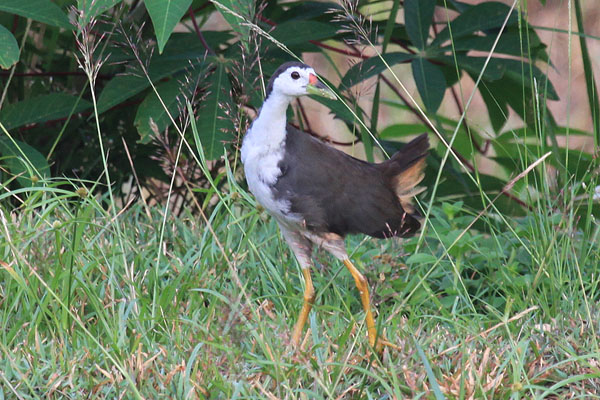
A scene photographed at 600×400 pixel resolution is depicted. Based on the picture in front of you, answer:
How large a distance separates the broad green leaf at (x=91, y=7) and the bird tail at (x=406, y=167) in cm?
103

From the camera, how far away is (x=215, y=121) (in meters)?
3.28

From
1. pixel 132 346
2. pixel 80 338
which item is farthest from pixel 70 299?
pixel 132 346

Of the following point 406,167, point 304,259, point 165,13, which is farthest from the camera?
point 406,167

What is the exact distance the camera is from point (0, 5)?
10.2ft

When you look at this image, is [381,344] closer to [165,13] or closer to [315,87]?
[315,87]

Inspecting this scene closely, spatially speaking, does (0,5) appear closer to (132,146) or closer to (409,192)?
(132,146)

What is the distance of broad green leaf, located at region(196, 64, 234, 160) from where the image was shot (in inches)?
126

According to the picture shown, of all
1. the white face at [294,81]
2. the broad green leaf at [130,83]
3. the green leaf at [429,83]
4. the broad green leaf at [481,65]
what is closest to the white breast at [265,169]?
the white face at [294,81]

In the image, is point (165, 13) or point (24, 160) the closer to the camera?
point (165, 13)

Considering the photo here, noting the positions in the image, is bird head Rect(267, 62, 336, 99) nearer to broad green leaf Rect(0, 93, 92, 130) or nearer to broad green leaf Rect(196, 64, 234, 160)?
broad green leaf Rect(196, 64, 234, 160)

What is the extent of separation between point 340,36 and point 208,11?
76 centimetres

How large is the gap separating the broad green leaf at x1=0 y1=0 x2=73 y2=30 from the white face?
0.95 m

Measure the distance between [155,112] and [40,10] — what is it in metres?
0.54

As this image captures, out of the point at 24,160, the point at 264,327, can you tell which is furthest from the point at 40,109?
the point at 264,327
